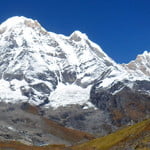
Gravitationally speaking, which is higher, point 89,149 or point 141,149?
point 89,149

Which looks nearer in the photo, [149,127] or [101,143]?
[149,127]

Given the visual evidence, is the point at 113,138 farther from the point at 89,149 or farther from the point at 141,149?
the point at 141,149

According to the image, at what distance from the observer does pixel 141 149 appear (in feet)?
356

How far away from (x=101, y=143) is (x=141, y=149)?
8980 centimetres

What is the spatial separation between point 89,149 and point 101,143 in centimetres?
1011

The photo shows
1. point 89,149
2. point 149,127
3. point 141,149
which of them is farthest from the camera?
point 89,149

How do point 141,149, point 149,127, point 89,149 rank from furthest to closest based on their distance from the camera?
1. point 89,149
2. point 149,127
3. point 141,149

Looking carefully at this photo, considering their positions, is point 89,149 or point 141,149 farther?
point 89,149

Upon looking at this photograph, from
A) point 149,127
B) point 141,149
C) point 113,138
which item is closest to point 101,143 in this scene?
point 113,138

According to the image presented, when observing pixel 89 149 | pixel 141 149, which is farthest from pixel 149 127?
pixel 141 149

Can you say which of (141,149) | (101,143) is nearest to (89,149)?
(101,143)

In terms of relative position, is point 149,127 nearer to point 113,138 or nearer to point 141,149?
point 113,138

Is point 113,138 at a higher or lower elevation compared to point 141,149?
higher

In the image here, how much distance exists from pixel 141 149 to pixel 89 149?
82.0 m
